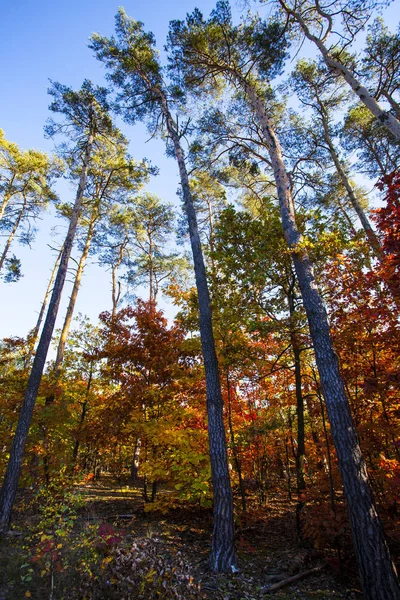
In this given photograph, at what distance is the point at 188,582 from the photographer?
12.1 feet

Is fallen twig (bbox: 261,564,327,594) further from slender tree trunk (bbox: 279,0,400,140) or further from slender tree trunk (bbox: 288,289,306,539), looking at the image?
slender tree trunk (bbox: 279,0,400,140)

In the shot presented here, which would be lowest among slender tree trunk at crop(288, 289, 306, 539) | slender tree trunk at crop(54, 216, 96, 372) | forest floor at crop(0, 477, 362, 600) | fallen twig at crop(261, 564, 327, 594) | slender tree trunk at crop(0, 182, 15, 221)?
fallen twig at crop(261, 564, 327, 594)

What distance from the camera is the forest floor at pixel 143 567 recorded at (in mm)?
3352

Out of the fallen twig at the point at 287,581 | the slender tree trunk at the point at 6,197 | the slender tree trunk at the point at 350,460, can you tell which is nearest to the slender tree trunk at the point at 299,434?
the fallen twig at the point at 287,581

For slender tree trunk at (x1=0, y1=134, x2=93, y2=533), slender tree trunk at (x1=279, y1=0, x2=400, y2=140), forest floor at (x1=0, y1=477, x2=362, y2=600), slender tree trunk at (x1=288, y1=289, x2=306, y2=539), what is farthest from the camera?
slender tree trunk at (x1=0, y1=134, x2=93, y2=533)

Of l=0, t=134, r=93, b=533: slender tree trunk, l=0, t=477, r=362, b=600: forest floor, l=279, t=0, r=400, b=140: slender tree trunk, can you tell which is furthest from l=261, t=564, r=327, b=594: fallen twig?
l=279, t=0, r=400, b=140: slender tree trunk

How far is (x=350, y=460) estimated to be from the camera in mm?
4332

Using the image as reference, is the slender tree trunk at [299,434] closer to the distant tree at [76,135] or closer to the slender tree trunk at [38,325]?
the distant tree at [76,135]

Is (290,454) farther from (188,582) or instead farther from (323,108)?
(323,108)

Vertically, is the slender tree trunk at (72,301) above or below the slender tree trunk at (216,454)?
above

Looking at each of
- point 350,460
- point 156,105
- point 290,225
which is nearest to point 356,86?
point 290,225

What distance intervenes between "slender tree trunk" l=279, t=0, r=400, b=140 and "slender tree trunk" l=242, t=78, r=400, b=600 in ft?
10.2

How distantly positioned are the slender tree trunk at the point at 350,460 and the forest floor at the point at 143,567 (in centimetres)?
84

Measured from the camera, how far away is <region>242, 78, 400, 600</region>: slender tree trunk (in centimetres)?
371
